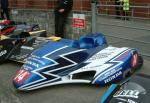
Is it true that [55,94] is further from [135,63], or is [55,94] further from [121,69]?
[135,63]

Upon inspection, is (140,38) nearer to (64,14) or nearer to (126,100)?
(64,14)

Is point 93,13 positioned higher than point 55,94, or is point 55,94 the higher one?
point 93,13

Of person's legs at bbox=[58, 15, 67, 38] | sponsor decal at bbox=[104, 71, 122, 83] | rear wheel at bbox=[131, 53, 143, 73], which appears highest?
person's legs at bbox=[58, 15, 67, 38]

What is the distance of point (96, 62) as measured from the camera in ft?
22.6

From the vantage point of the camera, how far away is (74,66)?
6980 mm

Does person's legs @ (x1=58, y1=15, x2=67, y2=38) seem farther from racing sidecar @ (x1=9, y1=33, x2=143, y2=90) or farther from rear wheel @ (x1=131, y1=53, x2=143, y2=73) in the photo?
rear wheel @ (x1=131, y1=53, x2=143, y2=73)

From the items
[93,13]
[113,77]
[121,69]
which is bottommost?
[113,77]

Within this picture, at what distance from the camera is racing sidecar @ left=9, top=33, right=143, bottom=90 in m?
6.69

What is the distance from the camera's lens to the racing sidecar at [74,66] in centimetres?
669

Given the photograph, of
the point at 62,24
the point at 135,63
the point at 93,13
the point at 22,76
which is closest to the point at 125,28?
the point at 93,13

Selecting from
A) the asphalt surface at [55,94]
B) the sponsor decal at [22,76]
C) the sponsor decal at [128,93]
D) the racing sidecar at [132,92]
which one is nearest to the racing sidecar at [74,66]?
the sponsor decal at [22,76]

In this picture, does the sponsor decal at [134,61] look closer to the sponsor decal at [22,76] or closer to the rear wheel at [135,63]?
the rear wheel at [135,63]

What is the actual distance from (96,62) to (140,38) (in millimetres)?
2544

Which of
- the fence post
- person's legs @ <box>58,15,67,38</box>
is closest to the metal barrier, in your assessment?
the fence post
